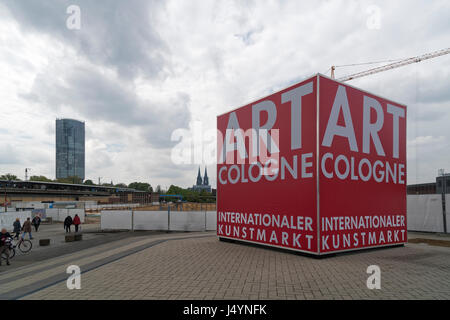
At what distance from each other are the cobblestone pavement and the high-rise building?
137m

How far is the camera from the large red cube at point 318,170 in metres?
11.9

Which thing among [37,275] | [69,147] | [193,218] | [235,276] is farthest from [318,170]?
[69,147]

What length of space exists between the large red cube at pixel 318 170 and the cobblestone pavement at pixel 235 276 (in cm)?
117

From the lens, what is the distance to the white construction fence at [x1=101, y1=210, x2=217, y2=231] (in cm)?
2328

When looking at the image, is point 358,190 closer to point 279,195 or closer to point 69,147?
point 279,195

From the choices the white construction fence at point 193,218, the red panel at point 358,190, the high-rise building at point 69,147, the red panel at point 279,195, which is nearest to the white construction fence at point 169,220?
the white construction fence at point 193,218

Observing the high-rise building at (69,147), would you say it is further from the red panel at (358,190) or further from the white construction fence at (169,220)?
the red panel at (358,190)

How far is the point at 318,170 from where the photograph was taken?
11562mm

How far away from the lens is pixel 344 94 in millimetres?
12820

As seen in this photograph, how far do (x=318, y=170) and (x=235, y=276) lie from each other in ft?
18.0

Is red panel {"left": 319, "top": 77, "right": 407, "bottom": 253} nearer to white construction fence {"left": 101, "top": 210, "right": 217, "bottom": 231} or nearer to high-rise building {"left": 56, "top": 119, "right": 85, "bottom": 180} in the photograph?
white construction fence {"left": 101, "top": 210, "right": 217, "bottom": 231}

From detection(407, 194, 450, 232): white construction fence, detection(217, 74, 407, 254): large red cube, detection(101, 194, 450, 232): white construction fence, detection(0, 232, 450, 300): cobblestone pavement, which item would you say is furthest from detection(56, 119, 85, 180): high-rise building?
detection(407, 194, 450, 232): white construction fence

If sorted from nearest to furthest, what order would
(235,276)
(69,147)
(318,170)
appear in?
(235,276), (318,170), (69,147)
